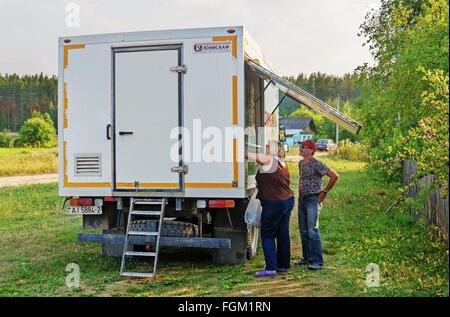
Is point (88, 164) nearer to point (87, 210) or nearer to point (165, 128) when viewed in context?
point (87, 210)

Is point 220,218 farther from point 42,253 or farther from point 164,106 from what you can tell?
point 42,253

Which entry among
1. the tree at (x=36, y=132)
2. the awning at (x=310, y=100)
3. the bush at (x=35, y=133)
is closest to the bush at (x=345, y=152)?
the awning at (x=310, y=100)

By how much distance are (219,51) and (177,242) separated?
2.66 m

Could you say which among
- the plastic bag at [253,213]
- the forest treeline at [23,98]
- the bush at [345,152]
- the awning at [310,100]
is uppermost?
the forest treeline at [23,98]

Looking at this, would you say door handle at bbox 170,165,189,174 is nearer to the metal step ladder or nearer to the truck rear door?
the truck rear door

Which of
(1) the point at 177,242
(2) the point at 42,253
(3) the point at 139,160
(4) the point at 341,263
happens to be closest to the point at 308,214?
(4) the point at 341,263

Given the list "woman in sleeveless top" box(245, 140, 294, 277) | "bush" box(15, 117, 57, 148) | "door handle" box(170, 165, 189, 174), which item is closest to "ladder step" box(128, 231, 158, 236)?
"door handle" box(170, 165, 189, 174)

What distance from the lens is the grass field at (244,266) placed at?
5.85 m

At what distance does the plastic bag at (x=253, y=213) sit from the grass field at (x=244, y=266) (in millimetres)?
705

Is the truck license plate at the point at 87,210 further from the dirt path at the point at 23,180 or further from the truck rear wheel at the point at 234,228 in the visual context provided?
the dirt path at the point at 23,180

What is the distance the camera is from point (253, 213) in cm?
688

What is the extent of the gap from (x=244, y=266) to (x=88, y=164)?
2.72 metres

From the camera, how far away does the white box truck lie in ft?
21.8

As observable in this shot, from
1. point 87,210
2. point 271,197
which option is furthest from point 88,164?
point 271,197
